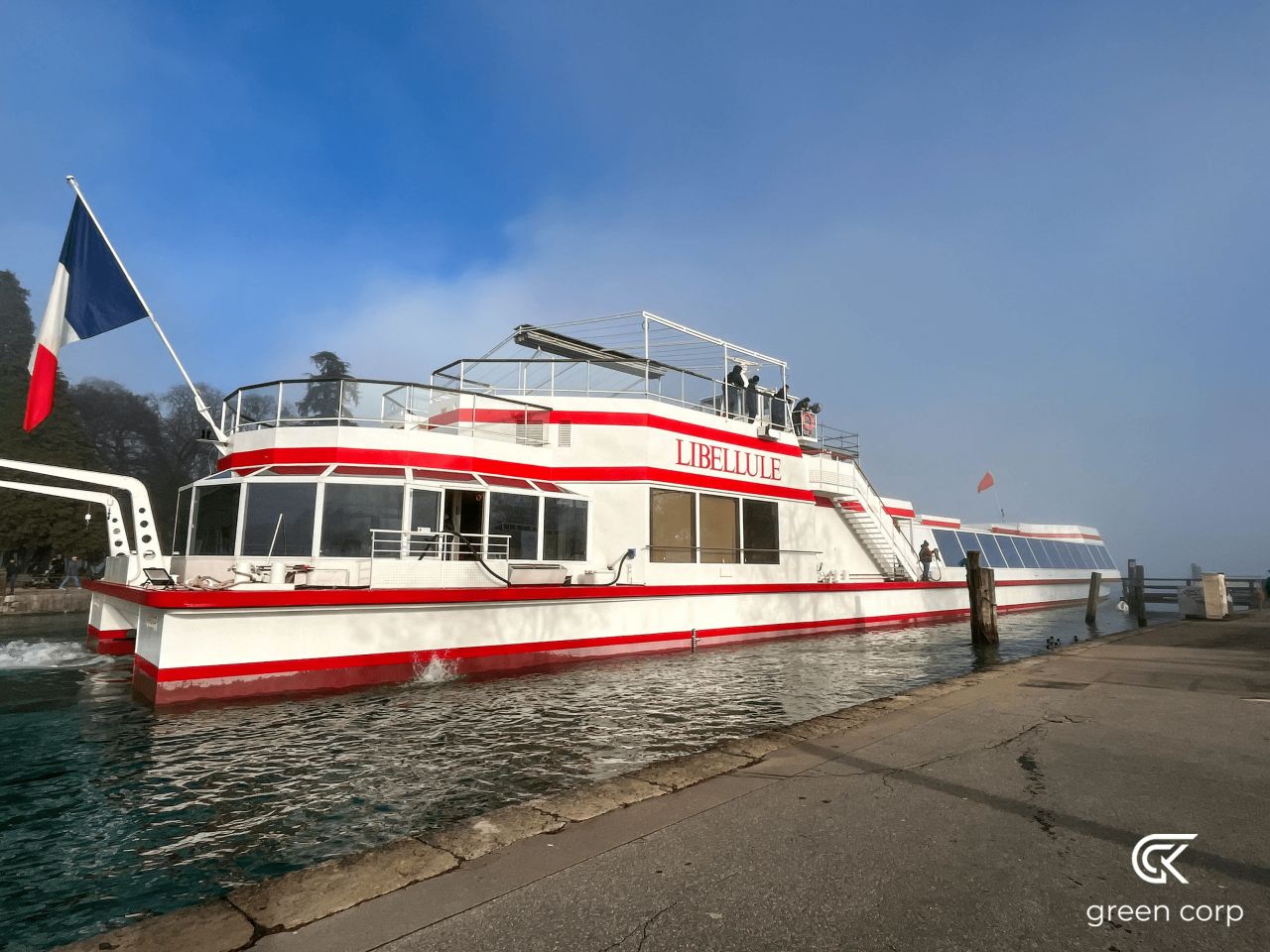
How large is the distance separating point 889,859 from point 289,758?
5941 millimetres

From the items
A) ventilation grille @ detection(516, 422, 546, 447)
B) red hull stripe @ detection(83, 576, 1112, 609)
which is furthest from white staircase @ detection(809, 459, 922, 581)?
ventilation grille @ detection(516, 422, 546, 447)

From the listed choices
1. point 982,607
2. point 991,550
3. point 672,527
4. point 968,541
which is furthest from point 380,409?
point 991,550

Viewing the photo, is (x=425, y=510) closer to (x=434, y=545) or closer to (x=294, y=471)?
(x=434, y=545)

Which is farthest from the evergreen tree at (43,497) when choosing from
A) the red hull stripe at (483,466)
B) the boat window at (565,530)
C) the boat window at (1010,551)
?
the boat window at (1010,551)

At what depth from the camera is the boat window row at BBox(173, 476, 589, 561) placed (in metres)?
11.0

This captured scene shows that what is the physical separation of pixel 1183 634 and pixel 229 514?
20.4 m

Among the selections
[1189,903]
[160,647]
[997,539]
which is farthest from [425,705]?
[997,539]

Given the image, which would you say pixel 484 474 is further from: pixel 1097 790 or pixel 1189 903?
pixel 1189 903

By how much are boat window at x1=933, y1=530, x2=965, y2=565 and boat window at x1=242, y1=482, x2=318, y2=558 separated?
968 inches

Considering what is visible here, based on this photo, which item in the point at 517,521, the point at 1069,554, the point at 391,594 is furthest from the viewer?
the point at 1069,554

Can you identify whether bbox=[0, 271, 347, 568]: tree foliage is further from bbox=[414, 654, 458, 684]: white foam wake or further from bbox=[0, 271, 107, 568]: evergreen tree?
bbox=[414, 654, 458, 684]: white foam wake

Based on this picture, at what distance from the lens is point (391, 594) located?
10.6 meters

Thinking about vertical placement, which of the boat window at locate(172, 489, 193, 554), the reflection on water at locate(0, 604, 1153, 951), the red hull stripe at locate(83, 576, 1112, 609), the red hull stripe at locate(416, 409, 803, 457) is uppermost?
the red hull stripe at locate(416, 409, 803, 457)

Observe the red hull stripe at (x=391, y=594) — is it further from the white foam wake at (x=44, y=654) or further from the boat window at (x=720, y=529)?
the white foam wake at (x=44, y=654)
